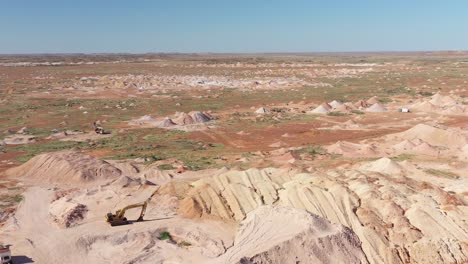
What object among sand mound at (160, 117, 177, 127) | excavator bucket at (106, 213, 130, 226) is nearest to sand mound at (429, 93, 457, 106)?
sand mound at (160, 117, 177, 127)

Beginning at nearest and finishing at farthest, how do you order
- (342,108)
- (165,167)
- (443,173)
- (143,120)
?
(443,173), (165,167), (143,120), (342,108)

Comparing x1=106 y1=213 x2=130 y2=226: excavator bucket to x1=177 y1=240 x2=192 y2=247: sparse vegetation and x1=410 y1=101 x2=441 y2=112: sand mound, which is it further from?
x1=410 y1=101 x2=441 y2=112: sand mound

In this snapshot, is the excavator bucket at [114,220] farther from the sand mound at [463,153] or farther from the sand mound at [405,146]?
the sand mound at [463,153]

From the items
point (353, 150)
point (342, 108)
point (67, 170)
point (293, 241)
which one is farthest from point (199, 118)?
point (293, 241)

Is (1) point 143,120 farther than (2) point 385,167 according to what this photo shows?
Yes

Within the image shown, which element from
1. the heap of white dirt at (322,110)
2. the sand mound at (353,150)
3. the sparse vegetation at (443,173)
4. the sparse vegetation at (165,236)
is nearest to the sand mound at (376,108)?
the heap of white dirt at (322,110)

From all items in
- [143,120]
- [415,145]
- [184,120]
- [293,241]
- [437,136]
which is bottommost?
[143,120]

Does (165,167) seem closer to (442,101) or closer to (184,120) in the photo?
(184,120)

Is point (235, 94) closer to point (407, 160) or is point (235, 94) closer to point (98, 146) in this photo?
point (98, 146)
